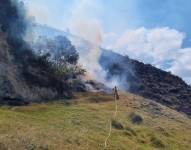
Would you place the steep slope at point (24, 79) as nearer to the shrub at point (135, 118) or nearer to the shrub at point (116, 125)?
the shrub at point (135, 118)

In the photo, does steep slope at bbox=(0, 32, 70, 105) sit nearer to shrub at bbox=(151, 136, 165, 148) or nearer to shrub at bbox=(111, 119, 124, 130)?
shrub at bbox=(111, 119, 124, 130)

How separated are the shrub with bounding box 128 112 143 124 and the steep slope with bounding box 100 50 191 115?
49998 millimetres

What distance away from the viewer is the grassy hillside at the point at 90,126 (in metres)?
53.3

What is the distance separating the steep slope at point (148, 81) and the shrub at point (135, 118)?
164 feet

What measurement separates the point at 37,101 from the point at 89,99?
48.4ft

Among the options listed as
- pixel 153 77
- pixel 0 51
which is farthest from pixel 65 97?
pixel 153 77

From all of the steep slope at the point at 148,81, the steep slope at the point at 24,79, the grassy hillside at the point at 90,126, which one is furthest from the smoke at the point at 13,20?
the steep slope at the point at 148,81

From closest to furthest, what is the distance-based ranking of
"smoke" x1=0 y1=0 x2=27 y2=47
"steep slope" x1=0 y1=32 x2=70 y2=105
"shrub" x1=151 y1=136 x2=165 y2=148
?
"shrub" x1=151 y1=136 x2=165 y2=148
"steep slope" x1=0 y1=32 x2=70 y2=105
"smoke" x1=0 y1=0 x2=27 y2=47

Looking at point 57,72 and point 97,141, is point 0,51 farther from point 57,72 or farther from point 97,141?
point 97,141

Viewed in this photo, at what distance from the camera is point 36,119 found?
67750 millimetres

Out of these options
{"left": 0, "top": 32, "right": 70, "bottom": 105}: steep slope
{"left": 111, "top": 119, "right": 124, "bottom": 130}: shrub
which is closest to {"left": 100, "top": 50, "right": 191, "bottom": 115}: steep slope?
{"left": 0, "top": 32, "right": 70, "bottom": 105}: steep slope

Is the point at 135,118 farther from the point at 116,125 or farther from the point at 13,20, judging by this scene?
the point at 13,20

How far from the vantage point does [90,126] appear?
224ft

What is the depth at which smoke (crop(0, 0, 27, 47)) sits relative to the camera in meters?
97.5
